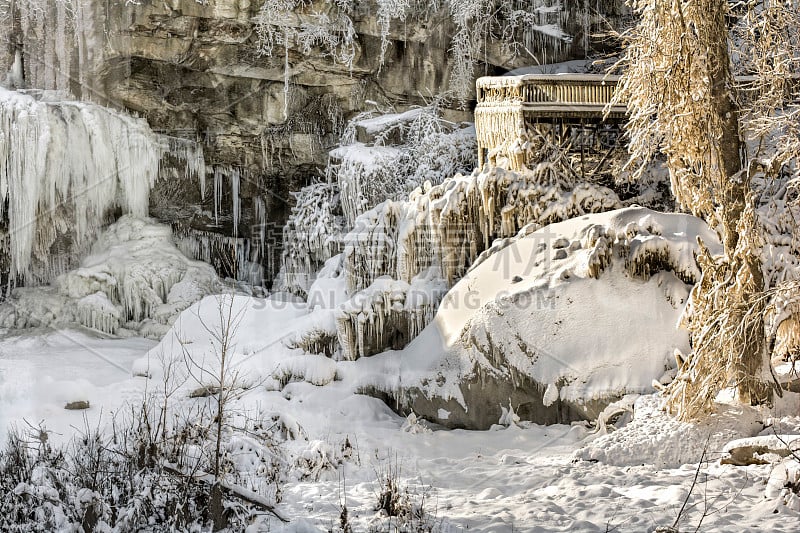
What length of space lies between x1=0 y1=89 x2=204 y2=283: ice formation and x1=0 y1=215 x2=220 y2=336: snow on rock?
61 cm

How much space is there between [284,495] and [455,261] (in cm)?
564

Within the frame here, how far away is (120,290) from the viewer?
19.2 m

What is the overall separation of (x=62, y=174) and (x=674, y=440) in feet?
48.3

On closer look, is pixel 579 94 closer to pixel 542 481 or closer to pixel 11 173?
pixel 542 481

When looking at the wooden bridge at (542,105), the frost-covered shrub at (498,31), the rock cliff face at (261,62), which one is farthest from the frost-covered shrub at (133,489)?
the frost-covered shrub at (498,31)

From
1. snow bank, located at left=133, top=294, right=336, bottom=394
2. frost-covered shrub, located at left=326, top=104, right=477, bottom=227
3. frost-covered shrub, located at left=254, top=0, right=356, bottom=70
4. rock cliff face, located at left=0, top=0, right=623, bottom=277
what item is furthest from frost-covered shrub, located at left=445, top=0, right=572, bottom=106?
snow bank, located at left=133, top=294, right=336, bottom=394

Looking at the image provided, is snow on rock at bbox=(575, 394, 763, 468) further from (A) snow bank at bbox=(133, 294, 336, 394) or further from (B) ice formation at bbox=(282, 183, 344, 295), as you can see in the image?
(B) ice formation at bbox=(282, 183, 344, 295)

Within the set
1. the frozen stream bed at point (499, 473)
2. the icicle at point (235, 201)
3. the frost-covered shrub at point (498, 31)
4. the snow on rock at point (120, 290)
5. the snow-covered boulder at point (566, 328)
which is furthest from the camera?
the icicle at point (235, 201)

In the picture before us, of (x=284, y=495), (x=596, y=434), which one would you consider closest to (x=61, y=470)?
(x=284, y=495)

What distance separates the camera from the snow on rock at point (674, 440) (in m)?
8.86

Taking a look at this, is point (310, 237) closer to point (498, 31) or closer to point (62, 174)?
point (62, 174)

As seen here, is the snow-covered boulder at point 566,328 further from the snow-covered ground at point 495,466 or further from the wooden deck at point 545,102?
the wooden deck at point 545,102

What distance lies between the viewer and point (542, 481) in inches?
345

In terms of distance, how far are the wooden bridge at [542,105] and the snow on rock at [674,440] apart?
606 cm
